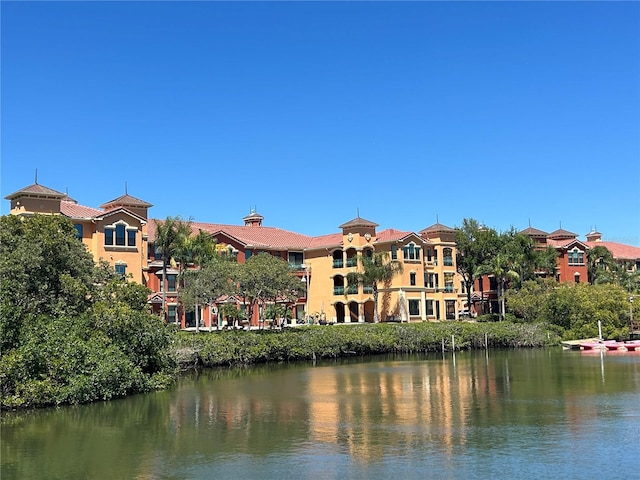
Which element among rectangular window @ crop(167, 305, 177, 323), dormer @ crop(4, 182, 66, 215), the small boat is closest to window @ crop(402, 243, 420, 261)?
the small boat

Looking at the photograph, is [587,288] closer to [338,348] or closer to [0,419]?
[338,348]

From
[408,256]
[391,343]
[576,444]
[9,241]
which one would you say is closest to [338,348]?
[391,343]

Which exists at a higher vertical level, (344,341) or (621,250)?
(621,250)

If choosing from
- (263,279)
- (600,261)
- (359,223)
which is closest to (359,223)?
(359,223)

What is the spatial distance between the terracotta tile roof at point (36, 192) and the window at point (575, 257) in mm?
58515

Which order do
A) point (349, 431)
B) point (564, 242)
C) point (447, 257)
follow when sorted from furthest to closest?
point (564, 242) → point (447, 257) → point (349, 431)

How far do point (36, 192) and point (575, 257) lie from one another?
61028 millimetres

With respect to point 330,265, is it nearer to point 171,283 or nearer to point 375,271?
point 375,271

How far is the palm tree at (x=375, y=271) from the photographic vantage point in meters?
62.0

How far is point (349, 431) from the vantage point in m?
23.8

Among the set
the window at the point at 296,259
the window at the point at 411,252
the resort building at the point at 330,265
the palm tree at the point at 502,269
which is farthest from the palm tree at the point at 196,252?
the palm tree at the point at 502,269

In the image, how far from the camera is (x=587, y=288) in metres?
62.9

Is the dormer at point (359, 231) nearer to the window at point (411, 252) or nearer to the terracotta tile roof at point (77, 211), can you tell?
the window at point (411, 252)

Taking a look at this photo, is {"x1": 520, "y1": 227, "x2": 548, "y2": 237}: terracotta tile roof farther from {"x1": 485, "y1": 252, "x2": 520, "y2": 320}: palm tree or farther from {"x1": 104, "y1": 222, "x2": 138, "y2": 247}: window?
{"x1": 104, "y1": 222, "x2": 138, "y2": 247}: window
